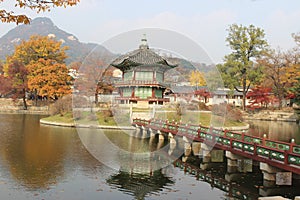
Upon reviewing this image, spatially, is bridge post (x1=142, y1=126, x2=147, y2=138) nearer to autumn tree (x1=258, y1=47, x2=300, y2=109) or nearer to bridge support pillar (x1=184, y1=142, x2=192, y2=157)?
bridge support pillar (x1=184, y1=142, x2=192, y2=157)

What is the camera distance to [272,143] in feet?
48.2

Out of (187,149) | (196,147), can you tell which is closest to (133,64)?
(187,149)

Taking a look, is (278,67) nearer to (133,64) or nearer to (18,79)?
(133,64)

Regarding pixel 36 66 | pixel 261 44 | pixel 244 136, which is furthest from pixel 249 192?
pixel 36 66

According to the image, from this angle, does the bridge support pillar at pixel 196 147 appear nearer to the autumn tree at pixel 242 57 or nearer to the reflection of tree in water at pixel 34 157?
the reflection of tree in water at pixel 34 157

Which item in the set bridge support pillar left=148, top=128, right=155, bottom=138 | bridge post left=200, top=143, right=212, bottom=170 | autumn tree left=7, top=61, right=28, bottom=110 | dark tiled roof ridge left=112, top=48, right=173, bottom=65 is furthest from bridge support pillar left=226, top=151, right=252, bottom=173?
autumn tree left=7, top=61, right=28, bottom=110

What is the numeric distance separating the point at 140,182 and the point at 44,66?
4543 cm

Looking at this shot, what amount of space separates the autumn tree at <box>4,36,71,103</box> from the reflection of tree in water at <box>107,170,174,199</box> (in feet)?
129

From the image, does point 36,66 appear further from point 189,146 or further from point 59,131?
point 189,146

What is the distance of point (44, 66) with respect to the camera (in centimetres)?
5534

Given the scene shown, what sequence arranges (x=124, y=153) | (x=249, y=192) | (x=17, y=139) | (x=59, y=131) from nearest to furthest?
(x=249, y=192) → (x=124, y=153) → (x=17, y=139) → (x=59, y=131)

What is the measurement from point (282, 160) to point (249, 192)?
187 cm

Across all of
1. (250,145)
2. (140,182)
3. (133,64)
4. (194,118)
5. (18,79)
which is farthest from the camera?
(18,79)

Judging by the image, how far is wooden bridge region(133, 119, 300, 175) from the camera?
42.8ft
